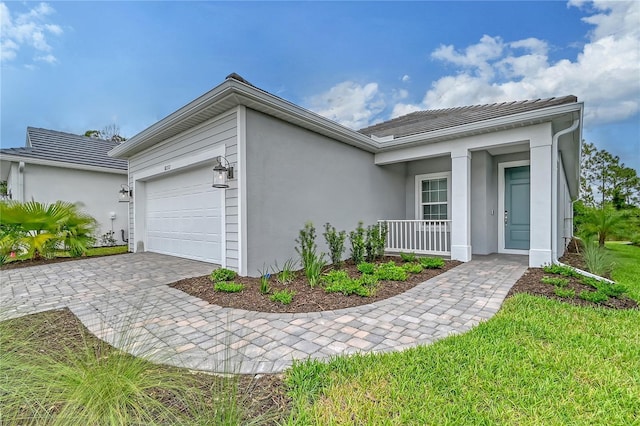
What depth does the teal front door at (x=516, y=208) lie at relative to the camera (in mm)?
7586

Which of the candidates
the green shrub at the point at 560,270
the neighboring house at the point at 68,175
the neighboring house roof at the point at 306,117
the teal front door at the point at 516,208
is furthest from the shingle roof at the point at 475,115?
the neighboring house at the point at 68,175

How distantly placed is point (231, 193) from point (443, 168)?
20.1 feet

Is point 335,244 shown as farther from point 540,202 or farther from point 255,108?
point 540,202

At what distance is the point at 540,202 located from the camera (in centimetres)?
569

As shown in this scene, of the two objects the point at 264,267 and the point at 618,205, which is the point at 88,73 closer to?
the point at 264,267

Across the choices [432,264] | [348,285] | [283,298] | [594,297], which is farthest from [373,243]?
[594,297]

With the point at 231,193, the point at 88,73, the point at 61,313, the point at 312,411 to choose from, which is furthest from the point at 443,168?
the point at 88,73

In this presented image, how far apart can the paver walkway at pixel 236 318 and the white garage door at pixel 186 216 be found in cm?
117

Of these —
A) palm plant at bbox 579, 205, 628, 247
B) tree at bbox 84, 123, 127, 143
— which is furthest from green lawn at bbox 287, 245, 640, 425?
tree at bbox 84, 123, 127, 143

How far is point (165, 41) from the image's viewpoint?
338 inches

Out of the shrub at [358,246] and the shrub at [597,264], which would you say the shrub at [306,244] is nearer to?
the shrub at [358,246]

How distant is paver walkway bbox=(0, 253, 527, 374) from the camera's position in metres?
2.45

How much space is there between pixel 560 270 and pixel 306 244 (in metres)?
4.58

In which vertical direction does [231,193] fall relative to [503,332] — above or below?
above
